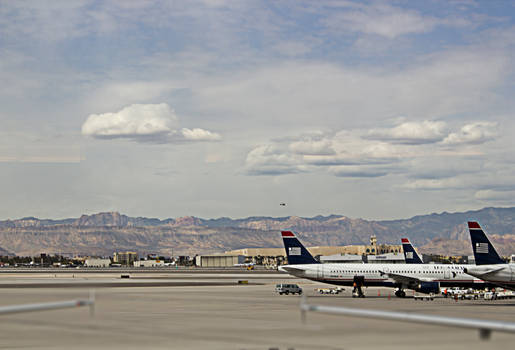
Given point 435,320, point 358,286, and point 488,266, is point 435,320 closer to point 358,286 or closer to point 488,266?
point 488,266

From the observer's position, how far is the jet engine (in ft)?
278

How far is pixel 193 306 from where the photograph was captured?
6266cm

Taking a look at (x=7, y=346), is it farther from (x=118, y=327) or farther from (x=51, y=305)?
(x=51, y=305)

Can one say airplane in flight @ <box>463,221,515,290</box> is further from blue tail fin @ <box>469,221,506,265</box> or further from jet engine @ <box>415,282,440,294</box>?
jet engine @ <box>415,282,440,294</box>

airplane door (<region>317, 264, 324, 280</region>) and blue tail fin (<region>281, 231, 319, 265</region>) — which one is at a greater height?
blue tail fin (<region>281, 231, 319, 265</region>)

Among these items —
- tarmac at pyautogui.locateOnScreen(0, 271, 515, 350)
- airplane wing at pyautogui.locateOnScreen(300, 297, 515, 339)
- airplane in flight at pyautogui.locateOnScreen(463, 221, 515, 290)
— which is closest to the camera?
airplane wing at pyautogui.locateOnScreen(300, 297, 515, 339)

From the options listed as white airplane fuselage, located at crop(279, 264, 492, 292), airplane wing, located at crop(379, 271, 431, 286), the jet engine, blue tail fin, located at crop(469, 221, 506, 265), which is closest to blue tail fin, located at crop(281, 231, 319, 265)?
white airplane fuselage, located at crop(279, 264, 492, 292)

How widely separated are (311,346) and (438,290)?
73.7 m

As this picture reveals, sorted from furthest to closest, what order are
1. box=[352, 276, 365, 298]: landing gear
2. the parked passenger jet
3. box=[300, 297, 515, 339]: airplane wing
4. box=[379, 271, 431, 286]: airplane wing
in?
1. the parked passenger jet
2. box=[379, 271, 431, 286]: airplane wing
3. box=[352, 276, 365, 298]: landing gear
4. box=[300, 297, 515, 339]: airplane wing

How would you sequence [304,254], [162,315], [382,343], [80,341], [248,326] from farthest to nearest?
[304,254]
[162,315]
[248,326]
[80,341]
[382,343]

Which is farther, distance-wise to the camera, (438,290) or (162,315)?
(438,290)

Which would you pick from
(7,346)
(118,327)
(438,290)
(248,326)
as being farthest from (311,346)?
(438,290)

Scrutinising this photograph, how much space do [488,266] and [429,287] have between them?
17.8 metres

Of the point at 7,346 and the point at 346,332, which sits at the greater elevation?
the point at 346,332
